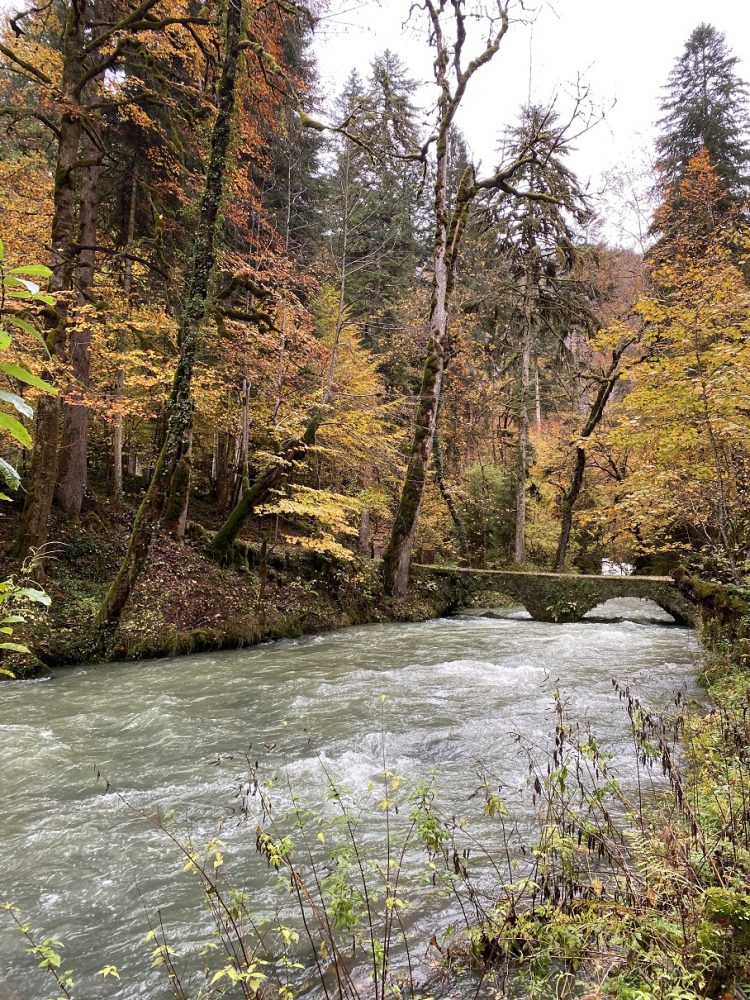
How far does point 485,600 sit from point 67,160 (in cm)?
1388

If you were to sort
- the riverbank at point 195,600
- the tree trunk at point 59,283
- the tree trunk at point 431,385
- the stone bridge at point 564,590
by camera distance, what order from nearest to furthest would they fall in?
the riverbank at point 195,600
the tree trunk at point 59,283
the stone bridge at point 564,590
the tree trunk at point 431,385

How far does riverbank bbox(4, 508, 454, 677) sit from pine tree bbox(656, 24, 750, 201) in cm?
1645

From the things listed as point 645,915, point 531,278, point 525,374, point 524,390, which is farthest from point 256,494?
point 531,278

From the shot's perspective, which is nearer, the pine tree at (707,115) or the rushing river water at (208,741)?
the rushing river water at (208,741)

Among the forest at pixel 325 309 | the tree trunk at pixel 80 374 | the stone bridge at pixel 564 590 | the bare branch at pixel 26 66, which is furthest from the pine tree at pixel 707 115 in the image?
the bare branch at pixel 26 66

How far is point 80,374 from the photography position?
11430 mm

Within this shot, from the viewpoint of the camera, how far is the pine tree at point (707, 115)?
18.6 m

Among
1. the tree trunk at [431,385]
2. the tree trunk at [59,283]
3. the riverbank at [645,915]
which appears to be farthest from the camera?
the tree trunk at [431,385]

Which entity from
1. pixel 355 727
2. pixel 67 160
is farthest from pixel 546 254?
pixel 355 727

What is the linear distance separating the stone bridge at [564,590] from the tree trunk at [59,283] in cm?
945

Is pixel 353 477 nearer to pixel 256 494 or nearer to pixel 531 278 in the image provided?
pixel 256 494

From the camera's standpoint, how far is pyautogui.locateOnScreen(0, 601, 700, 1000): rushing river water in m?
3.09

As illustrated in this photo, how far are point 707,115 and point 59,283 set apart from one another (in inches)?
849

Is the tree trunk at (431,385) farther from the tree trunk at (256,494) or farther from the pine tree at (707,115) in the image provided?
the pine tree at (707,115)
